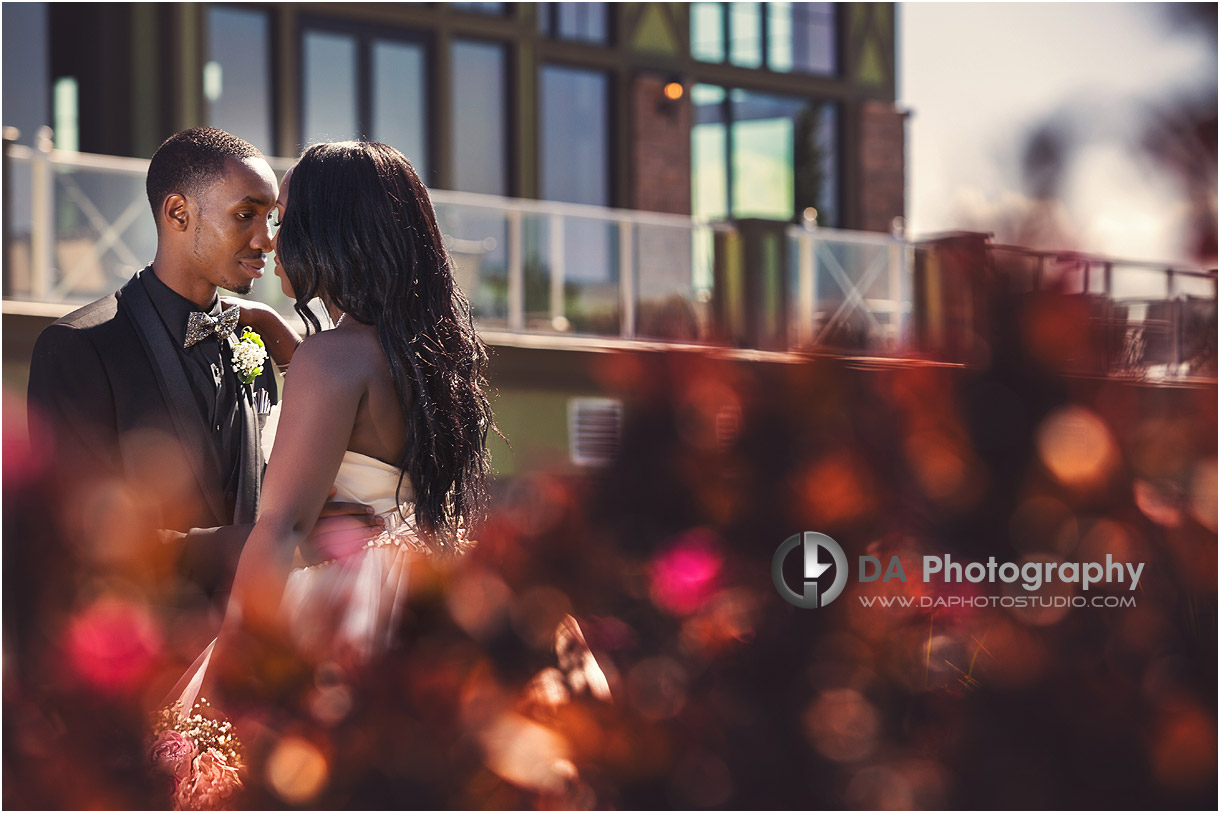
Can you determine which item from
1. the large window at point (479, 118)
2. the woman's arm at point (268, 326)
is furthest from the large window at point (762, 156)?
the woman's arm at point (268, 326)

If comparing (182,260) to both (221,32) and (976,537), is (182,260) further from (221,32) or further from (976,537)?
(221,32)

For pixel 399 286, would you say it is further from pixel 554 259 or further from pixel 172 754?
pixel 554 259

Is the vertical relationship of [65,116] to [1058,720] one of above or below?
above

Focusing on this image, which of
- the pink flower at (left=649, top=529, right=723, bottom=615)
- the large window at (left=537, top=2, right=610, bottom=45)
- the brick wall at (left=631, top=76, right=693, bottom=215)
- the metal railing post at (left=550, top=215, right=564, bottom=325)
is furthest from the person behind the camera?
the brick wall at (left=631, top=76, right=693, bottom=215)

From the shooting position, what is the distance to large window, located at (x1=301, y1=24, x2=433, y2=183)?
517 inches

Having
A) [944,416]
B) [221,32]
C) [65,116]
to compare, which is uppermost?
[221,32]

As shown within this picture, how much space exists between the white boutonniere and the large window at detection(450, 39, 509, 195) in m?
11.0

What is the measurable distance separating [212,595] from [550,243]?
33.4ft

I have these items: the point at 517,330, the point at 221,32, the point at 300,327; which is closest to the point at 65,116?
the point at 221,32

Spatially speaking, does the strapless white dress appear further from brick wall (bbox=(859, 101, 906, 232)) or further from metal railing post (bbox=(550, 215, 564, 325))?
brick wall (bbox=(859, 101, 906, 232))

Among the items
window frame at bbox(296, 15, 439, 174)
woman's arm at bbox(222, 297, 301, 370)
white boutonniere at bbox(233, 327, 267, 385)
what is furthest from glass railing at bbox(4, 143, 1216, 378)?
white boutonniere at bbox(233, 327, 267, 385)

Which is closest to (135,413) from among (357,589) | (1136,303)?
(357,589)

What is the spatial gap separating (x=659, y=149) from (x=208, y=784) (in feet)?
47.1

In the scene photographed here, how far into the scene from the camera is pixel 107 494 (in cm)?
185
